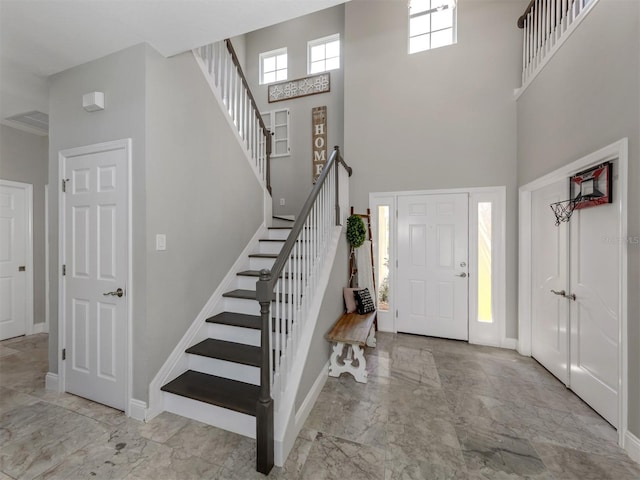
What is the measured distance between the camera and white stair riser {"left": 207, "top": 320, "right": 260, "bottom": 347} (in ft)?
7.87

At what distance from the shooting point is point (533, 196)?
10.5 ft

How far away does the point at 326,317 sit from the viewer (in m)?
2.63

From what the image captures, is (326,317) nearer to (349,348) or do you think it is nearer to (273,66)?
(349,348)

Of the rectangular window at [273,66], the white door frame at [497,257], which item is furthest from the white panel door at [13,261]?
the white door frame at [497,257]

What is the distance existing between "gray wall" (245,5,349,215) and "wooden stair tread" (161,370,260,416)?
3.13 meters

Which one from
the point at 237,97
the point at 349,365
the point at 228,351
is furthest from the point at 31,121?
the point at 349,365

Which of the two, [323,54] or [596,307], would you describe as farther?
[323,54]

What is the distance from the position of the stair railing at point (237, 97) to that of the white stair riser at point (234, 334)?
2010mm

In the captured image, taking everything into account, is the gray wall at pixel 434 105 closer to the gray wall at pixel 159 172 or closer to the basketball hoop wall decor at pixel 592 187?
the basketball hoop wall decor at pixel 592 187

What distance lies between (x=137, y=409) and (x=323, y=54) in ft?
17.8

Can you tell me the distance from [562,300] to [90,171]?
439 cm

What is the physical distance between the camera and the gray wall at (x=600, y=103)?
1.75 m

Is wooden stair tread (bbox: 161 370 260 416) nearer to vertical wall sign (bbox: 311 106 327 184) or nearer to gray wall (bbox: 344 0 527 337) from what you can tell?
gray wall (bbox: 344 0 527 337)

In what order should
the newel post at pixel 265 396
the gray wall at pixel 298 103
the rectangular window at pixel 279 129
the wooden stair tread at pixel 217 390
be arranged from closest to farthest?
the newel post at pixel 265 396 → the wooden stair tread at pixel 217 390 → the gray wall at pixel 298 103 → the rectangular window at pixel 279 129
